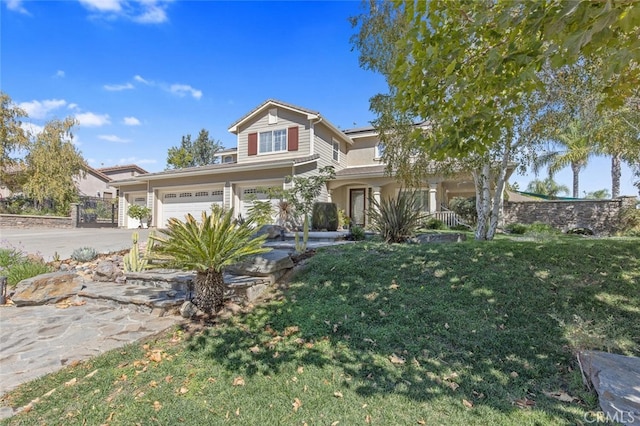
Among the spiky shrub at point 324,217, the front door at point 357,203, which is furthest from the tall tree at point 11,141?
the front door at point 357,203

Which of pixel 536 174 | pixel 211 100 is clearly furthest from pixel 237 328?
pixel 536 174

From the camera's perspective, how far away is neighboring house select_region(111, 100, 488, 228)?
1545 cm

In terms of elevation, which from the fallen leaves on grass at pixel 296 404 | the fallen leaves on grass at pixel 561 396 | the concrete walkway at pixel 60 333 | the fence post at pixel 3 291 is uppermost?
the fence post at pixel 3 291

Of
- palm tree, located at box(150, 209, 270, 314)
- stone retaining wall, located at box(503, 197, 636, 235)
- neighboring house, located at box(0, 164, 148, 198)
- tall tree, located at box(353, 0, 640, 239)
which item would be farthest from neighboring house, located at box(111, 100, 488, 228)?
neighboring house, located at box(0, 164, 148, 198)

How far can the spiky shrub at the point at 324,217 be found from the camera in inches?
500

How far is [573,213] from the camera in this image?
14445mm

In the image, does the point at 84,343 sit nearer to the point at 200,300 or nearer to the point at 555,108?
the point at 200,300

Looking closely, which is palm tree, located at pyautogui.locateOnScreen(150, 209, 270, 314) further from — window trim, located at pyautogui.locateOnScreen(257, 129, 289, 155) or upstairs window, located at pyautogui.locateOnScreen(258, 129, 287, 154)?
upstairs window, located at pyautogui.locateOnScreen(258, 129, 287, 154)

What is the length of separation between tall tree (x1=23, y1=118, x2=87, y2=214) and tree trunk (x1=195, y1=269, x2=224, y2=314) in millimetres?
22278

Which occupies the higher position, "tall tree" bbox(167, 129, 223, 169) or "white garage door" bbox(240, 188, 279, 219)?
"tall tree" bbox(167, 129, 223, 169)

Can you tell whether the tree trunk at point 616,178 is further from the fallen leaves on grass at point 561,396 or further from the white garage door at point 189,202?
the white garage door at point 189,202

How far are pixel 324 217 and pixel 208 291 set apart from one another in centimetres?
851

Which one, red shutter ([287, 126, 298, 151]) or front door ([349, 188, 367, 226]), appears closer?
red shutter ([287, 126, 298, 151])

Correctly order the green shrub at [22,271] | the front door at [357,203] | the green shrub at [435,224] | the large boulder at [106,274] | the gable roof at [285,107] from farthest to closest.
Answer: the front door at [357,203] → the gable roof at [285,107] → the green shrub at [435,224] → the large boulder at [106,274] → the green shrub at [22,271]
